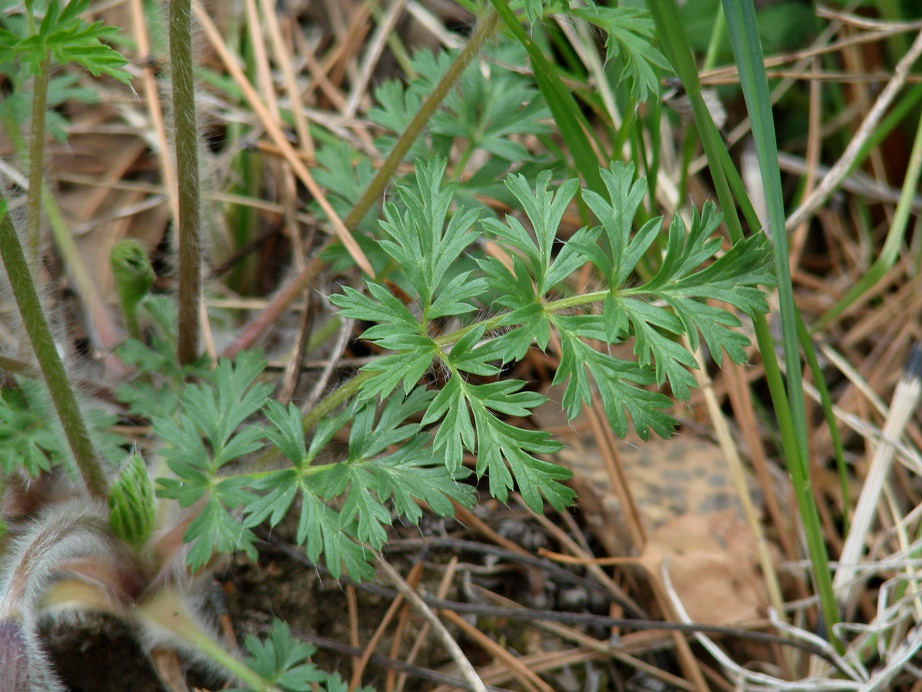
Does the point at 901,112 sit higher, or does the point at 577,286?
the point at 901,112

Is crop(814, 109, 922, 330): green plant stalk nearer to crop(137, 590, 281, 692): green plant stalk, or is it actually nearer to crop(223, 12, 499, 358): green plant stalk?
crop(223, 12, 499, 358): green plant stalk

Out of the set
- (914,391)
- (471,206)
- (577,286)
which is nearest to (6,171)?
(471,206)

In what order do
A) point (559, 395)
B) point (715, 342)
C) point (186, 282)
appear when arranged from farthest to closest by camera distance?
point (559, 395) < point (186, 282) < point (715, 342)

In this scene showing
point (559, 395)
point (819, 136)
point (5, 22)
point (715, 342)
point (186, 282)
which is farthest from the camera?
point (819, 136)

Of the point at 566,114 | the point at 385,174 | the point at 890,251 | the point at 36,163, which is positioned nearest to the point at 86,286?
the point at 36,163

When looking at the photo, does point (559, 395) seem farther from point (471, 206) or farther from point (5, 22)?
point (5, 22)

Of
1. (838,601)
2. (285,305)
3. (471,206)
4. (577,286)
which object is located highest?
(471,206)

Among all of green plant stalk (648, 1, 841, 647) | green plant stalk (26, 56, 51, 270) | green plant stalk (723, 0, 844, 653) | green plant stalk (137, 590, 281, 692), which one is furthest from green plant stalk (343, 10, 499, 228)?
green plant stalk (137, 590, 281, 692)
